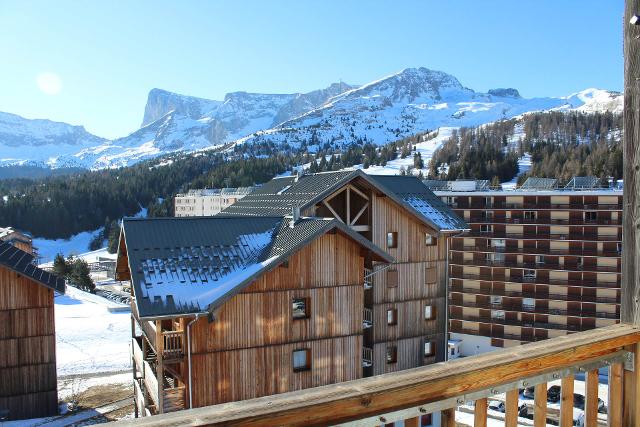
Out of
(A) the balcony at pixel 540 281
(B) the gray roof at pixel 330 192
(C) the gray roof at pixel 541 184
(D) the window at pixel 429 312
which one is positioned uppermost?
(C) the gray roof at pixel 541 184

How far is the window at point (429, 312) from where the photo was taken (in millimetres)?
25427

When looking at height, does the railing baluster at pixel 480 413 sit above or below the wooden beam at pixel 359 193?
below

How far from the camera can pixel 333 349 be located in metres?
19.0

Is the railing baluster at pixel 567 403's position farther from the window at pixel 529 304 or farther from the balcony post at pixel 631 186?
the window at pixel 529 304

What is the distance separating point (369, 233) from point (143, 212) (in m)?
138

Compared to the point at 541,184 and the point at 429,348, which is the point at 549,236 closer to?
the point at 541,184

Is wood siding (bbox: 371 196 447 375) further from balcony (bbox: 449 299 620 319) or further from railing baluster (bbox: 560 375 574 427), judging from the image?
balcony (bbox: 449 299 620 319)

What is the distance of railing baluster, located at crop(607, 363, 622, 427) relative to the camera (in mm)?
3340

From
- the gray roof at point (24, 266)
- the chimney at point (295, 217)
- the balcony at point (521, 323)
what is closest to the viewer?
the chimney at point (295, 217)

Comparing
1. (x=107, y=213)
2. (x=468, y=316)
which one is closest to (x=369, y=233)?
(x=468, y=316)

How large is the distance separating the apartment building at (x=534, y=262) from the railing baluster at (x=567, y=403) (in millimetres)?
53672

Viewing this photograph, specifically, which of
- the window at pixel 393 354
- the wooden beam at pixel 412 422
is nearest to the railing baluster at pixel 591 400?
the wooden beam at pixel 412 422

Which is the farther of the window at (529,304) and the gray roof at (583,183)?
the gray roof at (583,183)

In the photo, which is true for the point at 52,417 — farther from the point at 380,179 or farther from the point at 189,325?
the point at 380,179
